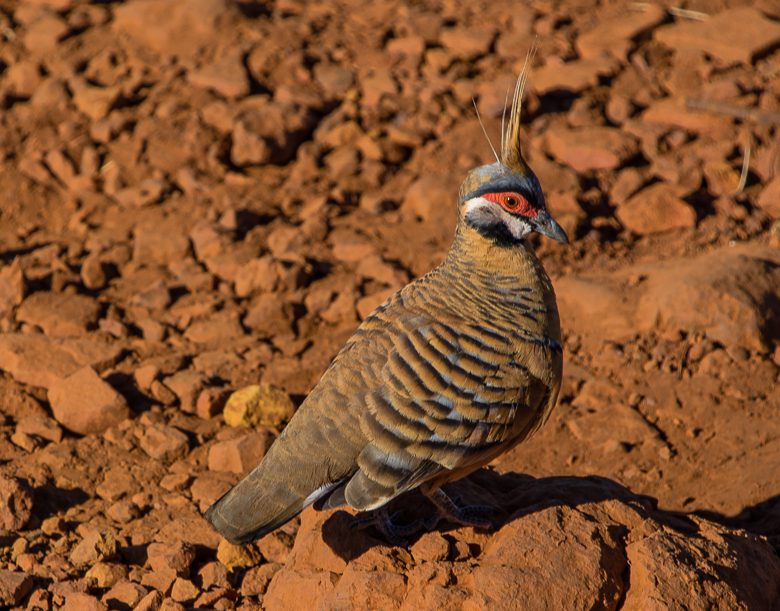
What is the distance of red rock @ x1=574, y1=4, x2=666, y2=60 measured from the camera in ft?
32.7

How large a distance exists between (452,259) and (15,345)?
3899mm

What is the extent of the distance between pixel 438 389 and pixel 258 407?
220 centimetres

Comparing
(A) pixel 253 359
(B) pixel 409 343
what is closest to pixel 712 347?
(B) pixel 409 343

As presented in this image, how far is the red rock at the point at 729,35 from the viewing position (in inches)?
374

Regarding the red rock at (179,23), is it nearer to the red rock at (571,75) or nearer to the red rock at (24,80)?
the red rock at (24,80)

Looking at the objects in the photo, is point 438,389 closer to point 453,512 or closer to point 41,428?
point 453,512

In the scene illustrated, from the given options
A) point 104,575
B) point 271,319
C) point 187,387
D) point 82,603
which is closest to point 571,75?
point 271,319

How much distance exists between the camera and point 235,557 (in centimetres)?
462

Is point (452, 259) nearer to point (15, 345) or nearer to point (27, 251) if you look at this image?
point (15, 345)

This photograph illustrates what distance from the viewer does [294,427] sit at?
4.16m

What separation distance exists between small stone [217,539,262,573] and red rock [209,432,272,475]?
800mm

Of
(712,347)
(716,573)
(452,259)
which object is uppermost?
(452,259)

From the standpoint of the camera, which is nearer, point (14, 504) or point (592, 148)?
point (14, 504)

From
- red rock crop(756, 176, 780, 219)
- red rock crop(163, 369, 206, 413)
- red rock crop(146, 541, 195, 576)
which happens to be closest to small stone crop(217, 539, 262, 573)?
red rock crop(146, 541, 195, 576)
